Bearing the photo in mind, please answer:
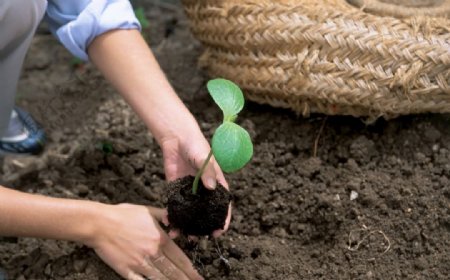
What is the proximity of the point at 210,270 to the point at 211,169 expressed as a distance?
290 mm

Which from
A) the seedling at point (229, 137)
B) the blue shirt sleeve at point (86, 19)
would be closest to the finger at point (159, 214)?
the seedling at point (229, 137)

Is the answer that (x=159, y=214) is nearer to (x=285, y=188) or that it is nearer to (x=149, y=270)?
(x=149, y=270)

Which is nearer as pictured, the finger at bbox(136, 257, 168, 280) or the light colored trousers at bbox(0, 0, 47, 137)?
the finger at bbox(136, 257, 168, 280)

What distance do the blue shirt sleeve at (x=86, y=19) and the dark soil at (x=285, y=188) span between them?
354 mm

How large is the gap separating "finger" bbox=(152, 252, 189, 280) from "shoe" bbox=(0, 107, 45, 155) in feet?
2.36

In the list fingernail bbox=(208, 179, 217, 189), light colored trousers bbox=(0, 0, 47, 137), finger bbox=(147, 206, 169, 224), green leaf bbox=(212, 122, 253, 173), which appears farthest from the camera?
light colored trousers bbox=(0, 0, 47, 137)

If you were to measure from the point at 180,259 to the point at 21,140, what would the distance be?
2.47ft

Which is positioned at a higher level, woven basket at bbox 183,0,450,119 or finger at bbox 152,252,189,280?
woven basket at bbox 183,0,450,119

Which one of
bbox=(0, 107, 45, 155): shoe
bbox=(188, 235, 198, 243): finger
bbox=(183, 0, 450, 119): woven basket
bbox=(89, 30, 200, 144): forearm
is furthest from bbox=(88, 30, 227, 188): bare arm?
bbox=(0, 107, 45, 155): shoe

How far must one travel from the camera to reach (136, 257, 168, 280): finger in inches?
47.7

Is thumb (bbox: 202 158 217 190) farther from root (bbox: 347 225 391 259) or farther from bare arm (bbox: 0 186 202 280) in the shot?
root (bbox: 347 225 391 259)

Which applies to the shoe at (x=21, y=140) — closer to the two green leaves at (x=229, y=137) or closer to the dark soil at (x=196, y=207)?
the dark soil at (x=196, y=207)

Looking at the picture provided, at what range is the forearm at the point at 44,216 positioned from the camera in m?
1.15

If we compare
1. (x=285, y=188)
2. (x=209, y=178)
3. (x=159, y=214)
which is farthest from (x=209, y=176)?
(x=285, y=188)
